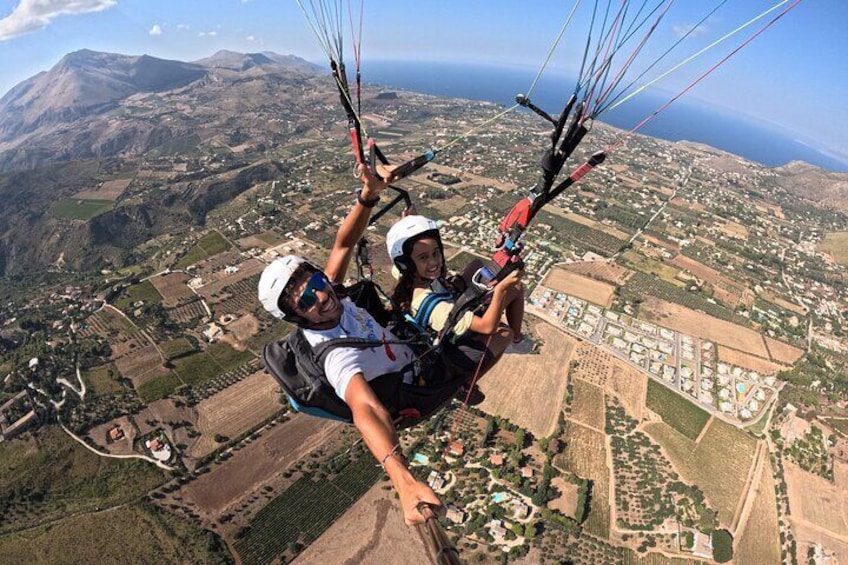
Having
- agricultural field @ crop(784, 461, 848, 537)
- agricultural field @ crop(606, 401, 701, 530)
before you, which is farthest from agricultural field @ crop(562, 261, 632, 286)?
agricultural field @ crop(784, 461, 848, 537)

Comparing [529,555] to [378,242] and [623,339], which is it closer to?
[623,339]

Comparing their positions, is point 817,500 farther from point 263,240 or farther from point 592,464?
point 263,240

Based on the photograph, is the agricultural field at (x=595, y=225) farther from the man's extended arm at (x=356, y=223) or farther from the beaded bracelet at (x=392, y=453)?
the beaded bracelet at (x=392, y=453)

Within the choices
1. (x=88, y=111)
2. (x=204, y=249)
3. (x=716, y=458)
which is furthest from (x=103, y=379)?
(x=88, y=111)

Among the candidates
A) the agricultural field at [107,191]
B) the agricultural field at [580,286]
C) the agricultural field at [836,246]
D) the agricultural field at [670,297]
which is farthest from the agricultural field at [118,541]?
the agricultural field at [836,246]

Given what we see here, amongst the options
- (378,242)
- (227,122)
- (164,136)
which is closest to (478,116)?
(227,122)

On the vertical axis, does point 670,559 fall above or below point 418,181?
below

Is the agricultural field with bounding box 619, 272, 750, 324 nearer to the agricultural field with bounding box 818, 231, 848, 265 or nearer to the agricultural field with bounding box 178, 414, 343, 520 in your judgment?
the agricultural field with bounding box 178, 414, 343, 520

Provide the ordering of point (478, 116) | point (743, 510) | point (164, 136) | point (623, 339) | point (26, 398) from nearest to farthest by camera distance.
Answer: point (743, 510), point (26, 398), point (623, 339), point (164, 136), point (478, 116)
